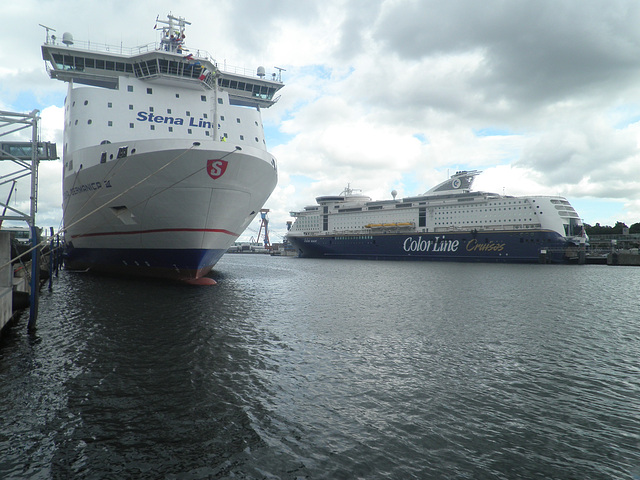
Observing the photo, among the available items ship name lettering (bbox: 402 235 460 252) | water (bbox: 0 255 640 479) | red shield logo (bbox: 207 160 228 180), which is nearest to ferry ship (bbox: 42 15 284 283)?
A: red shield logo (bbox: 207 160 228 180)

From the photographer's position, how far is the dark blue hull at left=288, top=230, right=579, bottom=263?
59438 mm

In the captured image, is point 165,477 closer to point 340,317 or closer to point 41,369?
point 41,369

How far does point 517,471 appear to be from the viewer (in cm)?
503

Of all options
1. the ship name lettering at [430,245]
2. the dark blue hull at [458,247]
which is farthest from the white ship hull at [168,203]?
the ship name lettering at [430,245]

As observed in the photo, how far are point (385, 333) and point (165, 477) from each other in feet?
29.5

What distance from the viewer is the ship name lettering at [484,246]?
62.1 metres

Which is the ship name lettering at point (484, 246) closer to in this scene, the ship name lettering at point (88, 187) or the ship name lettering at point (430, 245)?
the ship name lettering at point (430, 245)

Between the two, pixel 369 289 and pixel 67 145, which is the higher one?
pixel 67 145

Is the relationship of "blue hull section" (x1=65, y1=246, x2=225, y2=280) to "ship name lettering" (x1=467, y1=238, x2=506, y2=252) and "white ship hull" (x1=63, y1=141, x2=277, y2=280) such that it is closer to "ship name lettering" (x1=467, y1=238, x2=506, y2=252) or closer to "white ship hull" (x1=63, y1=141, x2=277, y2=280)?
"white ship hull" (x1=63, y1=141, x2=277, y2=280)

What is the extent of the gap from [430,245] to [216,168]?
56961 millimetres

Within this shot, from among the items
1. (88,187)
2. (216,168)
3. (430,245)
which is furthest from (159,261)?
(430,245)

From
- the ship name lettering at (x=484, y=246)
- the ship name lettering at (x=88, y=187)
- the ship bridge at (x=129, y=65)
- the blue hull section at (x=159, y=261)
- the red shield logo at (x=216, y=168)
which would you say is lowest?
the blue hull section at (x=159, y=261)

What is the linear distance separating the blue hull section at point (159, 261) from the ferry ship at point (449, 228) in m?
52.9

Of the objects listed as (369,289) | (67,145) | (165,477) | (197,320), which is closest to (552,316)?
(369,289)
